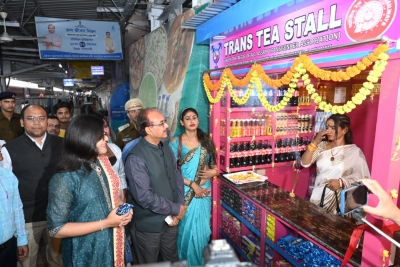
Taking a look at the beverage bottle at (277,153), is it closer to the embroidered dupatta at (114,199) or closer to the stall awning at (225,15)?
the stall awning at (225,15)

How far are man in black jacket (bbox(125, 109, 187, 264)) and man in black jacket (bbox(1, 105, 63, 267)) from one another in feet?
2.90

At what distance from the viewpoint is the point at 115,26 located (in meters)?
7.75

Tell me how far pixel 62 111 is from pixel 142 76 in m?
2.92

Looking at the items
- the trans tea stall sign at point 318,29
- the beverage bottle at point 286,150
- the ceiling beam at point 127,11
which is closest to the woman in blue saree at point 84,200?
the trans tea stall sign at point 318,29

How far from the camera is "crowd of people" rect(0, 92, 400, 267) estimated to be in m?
1.61

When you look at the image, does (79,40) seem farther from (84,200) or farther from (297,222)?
(297,222)

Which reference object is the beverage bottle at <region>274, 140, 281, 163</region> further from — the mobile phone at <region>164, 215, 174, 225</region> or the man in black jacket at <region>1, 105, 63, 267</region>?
the man in black jacket at <region>1, 105, 63, 267</region>

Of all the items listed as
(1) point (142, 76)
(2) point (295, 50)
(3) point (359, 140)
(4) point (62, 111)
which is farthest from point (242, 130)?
(1) point (142, 76)

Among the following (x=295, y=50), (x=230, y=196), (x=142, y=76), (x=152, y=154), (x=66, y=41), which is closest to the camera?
(x=295, y=50)

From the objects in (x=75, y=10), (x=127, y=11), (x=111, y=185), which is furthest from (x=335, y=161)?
(x=75, y=10)

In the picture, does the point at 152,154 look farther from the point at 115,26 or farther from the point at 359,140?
the point at 115,26

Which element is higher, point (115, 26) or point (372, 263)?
point (115, 26)

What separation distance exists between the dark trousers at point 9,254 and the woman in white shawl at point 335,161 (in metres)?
2.91

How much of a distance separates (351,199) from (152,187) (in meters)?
1.68
